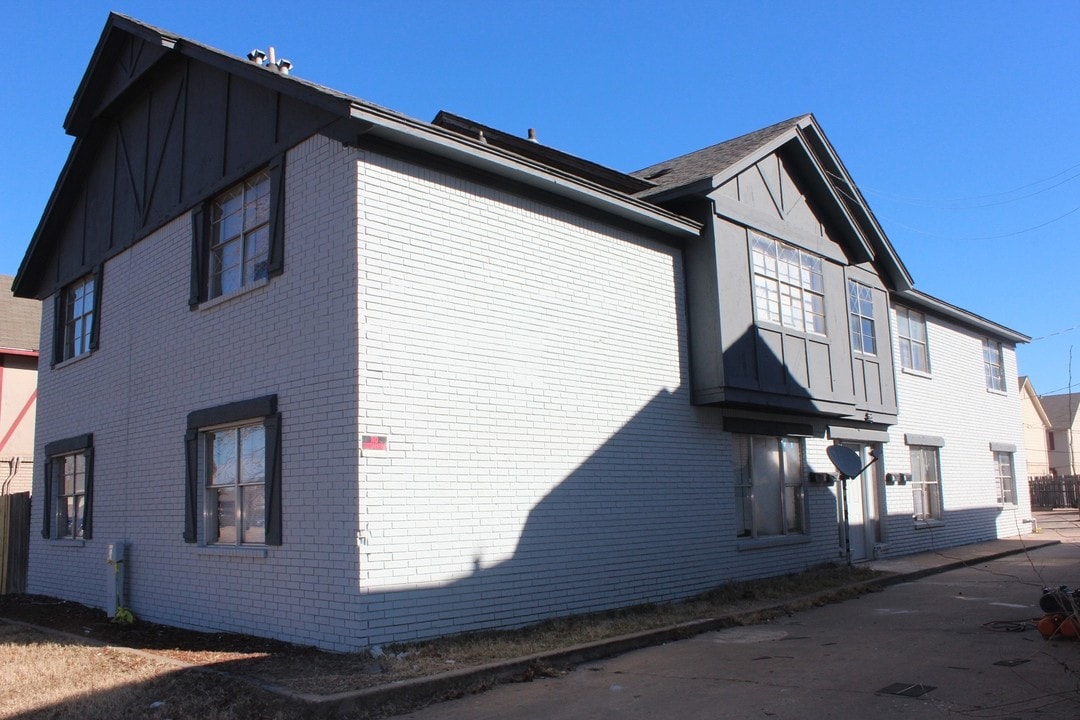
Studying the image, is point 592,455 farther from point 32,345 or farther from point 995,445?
point 32,345

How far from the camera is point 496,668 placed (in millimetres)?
8031

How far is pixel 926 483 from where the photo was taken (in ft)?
63.7

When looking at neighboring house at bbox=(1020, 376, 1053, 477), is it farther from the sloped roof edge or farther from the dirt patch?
the dirt patch

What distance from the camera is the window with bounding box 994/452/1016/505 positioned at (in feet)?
74.7

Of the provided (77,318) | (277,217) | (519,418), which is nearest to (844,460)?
(519,418)

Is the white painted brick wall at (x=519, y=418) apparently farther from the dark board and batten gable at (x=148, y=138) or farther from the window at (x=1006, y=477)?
the window at (x=1006, y=477)

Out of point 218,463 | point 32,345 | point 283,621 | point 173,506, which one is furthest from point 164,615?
point 32,345

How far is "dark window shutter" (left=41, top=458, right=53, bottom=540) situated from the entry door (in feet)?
45.9

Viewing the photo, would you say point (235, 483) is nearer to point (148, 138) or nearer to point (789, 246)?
point (148, 138)

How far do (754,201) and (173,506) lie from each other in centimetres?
959

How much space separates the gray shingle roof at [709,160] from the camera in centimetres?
1373

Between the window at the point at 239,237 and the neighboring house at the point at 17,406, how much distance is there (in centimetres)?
1455

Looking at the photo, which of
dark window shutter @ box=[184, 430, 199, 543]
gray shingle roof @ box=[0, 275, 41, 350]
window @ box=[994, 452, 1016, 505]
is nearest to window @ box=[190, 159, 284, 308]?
dark window shutter @ box=[184, 430, 199, 543]

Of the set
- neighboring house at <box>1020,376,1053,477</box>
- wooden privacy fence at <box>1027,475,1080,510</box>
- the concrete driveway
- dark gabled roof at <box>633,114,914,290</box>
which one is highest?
dark gabled roof at <box>633,114,914,290</box>
